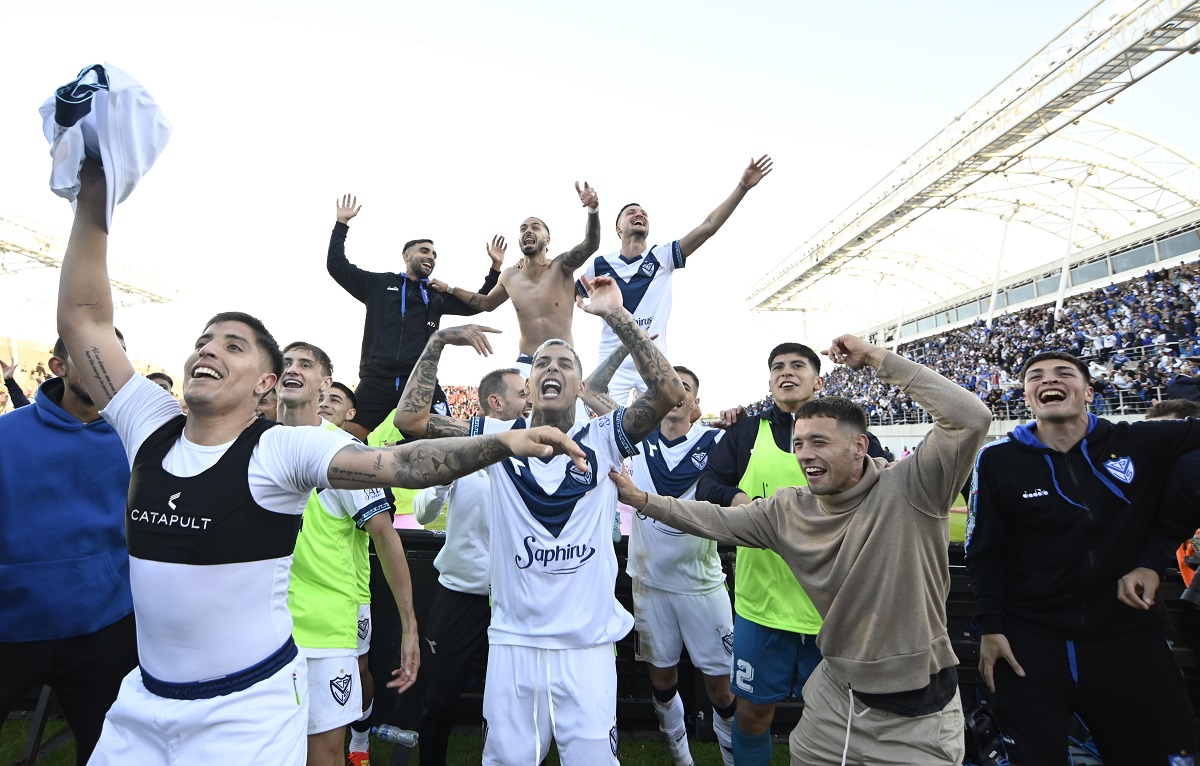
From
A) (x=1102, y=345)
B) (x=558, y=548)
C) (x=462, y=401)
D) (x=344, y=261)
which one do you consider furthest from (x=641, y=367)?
(x=462, y=401)

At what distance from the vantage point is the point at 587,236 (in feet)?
19.0

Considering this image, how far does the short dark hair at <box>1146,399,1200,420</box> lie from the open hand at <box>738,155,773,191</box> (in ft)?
11.3

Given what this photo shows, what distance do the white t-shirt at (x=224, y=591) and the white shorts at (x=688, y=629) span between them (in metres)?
2.83

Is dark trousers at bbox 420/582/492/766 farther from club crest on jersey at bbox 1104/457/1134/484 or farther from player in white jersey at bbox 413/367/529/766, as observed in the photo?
club crest on jersey at bbox 1104/457/1134/484

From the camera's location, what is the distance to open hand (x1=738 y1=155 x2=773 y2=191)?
5.89m

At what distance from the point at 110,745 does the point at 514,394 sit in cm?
298

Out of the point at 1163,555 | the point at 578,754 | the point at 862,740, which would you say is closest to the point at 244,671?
the point at 578,754

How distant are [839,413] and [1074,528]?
1.34m

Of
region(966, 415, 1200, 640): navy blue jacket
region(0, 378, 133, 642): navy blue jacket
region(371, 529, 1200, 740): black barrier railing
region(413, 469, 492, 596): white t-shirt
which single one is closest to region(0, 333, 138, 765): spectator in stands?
region(0, 378, 133, 642): navy blue jacket

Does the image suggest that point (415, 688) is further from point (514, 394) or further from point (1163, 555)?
point (1163, 555)

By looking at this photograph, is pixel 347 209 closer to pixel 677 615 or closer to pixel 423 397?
pixel 423 397

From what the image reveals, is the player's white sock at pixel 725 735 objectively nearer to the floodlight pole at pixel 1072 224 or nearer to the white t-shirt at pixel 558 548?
the white t-shirt at pixel 558 548

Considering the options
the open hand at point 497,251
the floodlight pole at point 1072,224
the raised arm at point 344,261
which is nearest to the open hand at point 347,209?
the raised arm at point 344,261

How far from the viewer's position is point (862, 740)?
294 centimetres
